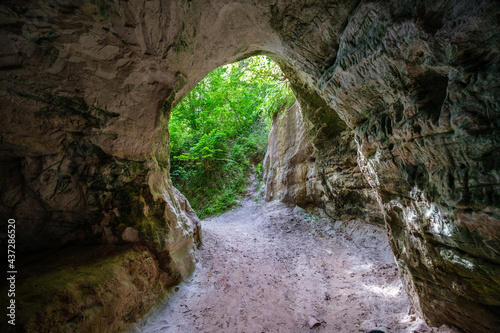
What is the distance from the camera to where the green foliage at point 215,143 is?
1224 cm

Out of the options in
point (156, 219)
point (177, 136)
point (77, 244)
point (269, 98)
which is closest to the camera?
point (77, 244)

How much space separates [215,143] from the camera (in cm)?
1320

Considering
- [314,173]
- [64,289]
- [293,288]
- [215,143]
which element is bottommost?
[293,288]

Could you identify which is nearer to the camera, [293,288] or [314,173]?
[293,288]

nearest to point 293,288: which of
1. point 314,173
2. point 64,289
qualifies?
point 64,289

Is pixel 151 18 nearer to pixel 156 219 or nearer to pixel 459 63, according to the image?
pixel 156 219

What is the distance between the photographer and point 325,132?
24.0ft

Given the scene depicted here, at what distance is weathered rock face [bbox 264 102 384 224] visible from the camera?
6.11 meters

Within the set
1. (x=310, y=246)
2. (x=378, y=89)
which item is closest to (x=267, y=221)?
(x=310, y=246)

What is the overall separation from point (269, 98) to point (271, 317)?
28.9 ft

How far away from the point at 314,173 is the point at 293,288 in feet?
15.9

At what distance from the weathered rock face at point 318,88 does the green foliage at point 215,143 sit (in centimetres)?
771

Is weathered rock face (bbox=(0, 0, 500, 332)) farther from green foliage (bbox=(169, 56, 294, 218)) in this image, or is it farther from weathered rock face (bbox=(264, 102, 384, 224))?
green foliage (bbox=(169, 56, 294, 218))

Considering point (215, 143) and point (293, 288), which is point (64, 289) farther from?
point (215, 143)
